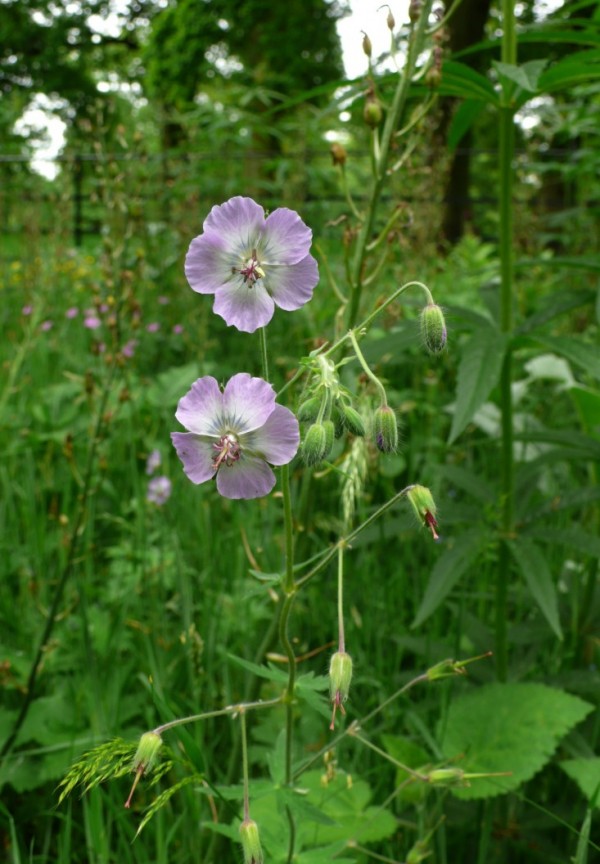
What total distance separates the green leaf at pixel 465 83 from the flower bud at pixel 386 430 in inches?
32.2

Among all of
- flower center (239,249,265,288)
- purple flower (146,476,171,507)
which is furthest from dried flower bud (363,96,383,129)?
purple flower (146,476,171,507)

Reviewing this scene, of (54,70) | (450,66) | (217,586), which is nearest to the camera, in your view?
(450,66)

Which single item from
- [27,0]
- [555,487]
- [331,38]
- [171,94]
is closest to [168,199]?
[555,487]

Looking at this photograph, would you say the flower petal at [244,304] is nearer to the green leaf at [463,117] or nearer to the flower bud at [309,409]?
the flower bud at [309,409]

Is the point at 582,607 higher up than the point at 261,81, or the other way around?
the point at 261,81

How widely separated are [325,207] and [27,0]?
15793 millimetres

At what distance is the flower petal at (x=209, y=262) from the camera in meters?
0.81

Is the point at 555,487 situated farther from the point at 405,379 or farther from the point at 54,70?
the point at 54,70

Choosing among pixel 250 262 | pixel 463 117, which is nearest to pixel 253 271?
pixel 250 262

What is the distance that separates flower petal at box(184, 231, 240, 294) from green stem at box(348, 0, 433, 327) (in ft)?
1.35

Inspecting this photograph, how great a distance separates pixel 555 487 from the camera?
239cm

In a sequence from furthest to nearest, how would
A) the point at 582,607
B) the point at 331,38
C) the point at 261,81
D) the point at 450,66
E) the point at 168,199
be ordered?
1. the point at 331,38
2. the point at 261,81
3. the point at 168,199
4. the point at 582,607
5. the point at 450,66

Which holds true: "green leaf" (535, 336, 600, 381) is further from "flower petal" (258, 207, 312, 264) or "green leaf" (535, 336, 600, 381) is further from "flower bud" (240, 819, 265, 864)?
"flower bud" (240, 819, 265, 864)

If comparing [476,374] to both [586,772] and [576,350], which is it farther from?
[586,772]
